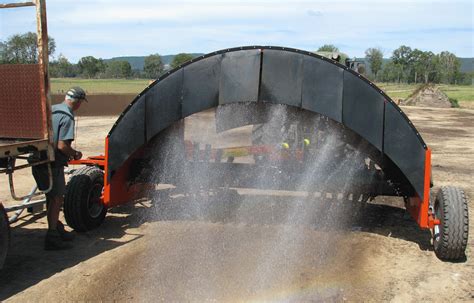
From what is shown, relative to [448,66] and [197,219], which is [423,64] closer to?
[448,66]

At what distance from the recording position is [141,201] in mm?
7656

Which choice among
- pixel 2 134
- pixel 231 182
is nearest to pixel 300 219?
pixel 231 182

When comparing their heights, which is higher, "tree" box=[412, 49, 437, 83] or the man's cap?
"tree" box=[412, 49, 437, 83]

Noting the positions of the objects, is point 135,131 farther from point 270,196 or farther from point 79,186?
point 270,196

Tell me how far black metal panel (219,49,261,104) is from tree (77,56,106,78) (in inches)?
4098

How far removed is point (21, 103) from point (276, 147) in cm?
344

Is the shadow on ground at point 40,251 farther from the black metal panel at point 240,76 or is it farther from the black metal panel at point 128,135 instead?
the black metal panel at point 240,76

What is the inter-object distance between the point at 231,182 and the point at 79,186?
1.97 m

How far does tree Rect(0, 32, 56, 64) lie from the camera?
5121 millimetres

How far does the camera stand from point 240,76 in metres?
5.62

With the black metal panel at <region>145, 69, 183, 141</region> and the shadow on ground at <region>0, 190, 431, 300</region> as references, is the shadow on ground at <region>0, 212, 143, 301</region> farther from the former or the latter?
the black metal panel at <region>145, 69, 183, 141</region>

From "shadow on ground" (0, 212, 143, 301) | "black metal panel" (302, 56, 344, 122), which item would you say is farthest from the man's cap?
"black metal panel" (302, 56, 344, 122)

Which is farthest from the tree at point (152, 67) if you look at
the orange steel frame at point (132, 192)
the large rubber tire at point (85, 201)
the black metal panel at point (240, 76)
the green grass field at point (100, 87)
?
the black metal panel at point (240, 76)

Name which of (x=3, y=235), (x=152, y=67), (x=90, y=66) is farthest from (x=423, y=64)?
(x=3, y=235)
